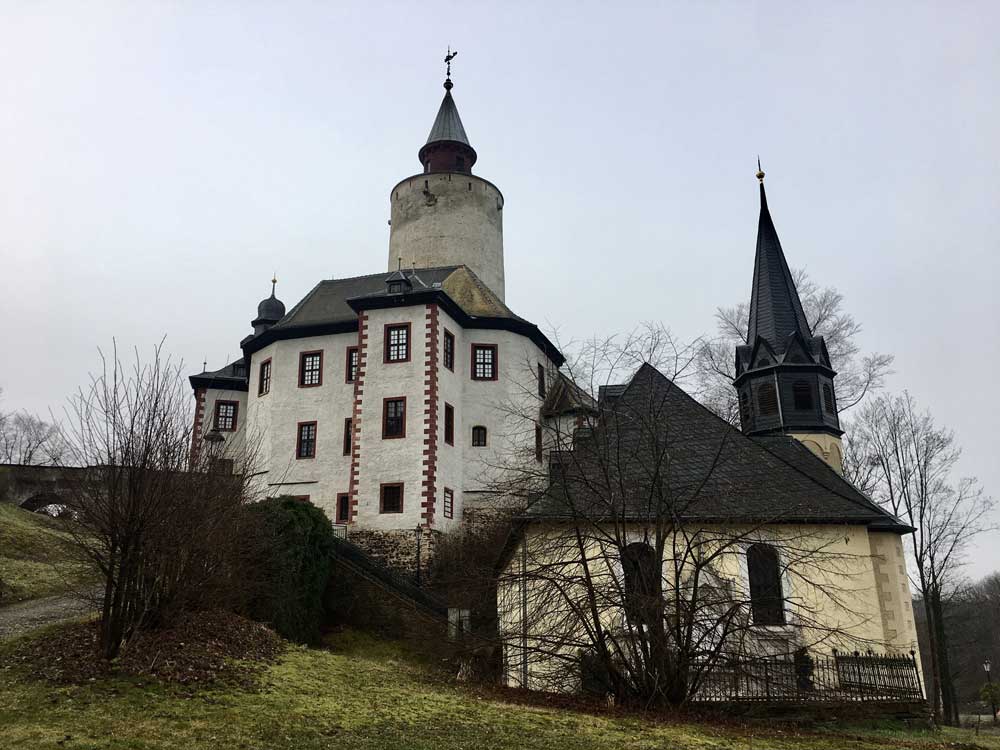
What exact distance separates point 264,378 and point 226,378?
3.80 meters

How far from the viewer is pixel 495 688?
1653cm

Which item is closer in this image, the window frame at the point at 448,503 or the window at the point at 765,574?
the window at the point at 765,574

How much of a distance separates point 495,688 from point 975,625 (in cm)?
4958

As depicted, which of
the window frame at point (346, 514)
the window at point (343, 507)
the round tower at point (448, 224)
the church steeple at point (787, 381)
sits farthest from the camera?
the round tower at point (448, 224)

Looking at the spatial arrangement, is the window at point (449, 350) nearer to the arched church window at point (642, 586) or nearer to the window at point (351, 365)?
the window at point (351, 365)

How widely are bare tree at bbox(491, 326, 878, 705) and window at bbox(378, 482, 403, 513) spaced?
13552 mm

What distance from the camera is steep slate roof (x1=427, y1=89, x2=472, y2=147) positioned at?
4791cm

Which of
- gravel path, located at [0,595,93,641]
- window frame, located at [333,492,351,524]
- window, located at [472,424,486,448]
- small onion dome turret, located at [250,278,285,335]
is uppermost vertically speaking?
small onion dome turret, located at [250,278,285,335]

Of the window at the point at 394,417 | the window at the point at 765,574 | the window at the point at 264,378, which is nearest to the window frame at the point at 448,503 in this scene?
the window at the point at 394,417

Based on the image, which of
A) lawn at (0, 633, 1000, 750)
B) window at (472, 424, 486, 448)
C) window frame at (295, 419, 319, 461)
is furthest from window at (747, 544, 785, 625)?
window frame at (295, 419, 319, 461)

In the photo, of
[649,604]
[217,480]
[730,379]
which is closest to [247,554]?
[217,480]

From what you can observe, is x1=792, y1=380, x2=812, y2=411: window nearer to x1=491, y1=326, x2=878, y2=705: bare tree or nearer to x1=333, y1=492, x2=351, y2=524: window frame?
x1=491, y1=326, x2=878, y2=705: bare tree

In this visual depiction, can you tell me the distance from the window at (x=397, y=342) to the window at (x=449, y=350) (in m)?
1.58

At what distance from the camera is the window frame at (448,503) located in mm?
31609
